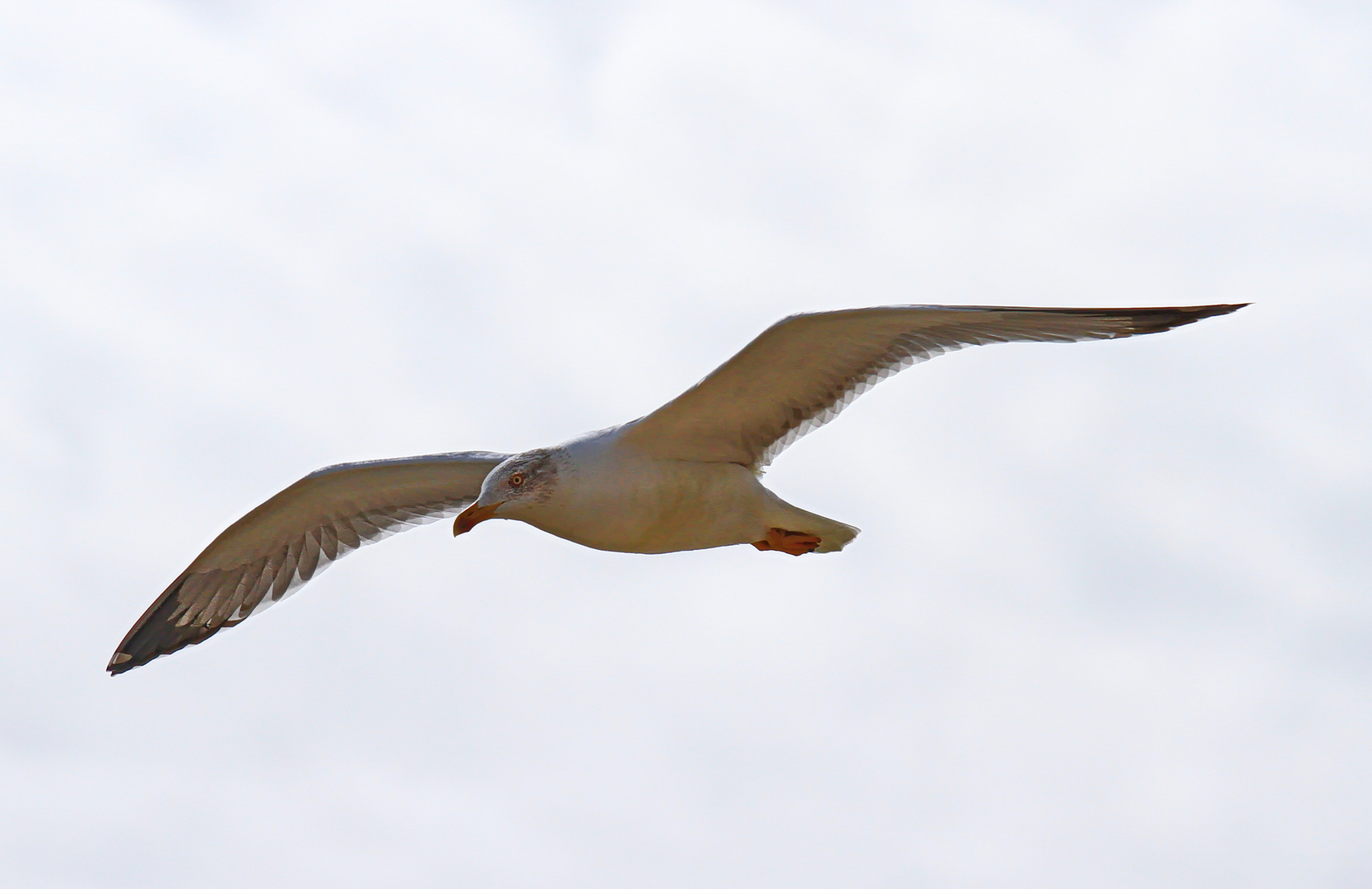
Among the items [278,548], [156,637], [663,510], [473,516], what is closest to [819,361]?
[663,510]

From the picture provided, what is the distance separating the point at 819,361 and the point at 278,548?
15.6 ft

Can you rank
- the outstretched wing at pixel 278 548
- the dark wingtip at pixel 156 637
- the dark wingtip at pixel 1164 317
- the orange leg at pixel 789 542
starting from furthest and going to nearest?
the dark wingtip at pixel 156 637, the outstretched wing at pixel 278 548, the orange leg at pixel 789 542, the dark wingtip at pixel 1164 317

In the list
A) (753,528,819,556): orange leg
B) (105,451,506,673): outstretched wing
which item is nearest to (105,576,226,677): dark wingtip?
(105,451,506,673): outstretched wing

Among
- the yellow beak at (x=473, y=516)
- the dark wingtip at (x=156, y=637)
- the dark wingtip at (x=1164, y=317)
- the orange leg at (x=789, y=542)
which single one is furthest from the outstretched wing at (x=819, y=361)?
the dark wingtip at (x=156, y=637)

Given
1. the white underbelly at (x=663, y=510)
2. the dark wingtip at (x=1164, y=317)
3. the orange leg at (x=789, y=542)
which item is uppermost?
the dark wingtip at (x=1164, y=317)

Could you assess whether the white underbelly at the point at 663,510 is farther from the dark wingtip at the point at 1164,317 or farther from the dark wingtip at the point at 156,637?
the dark wingtip at the point at 156,637

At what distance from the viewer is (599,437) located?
10117 millimetres

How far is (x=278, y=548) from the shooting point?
12.4 metres

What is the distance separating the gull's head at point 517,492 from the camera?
32.1 ft

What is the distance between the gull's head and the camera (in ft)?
32.1

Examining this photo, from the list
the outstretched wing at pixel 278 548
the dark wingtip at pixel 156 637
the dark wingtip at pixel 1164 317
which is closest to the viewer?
the dark wingtip at pixel 1164 317

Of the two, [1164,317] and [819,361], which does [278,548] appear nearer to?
A: [819,361]

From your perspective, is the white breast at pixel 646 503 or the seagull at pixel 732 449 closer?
the seagull at pixel 732 449

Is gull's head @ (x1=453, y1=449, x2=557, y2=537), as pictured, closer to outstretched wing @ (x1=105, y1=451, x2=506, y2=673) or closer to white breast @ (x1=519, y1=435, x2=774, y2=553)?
white breast @ (x1=519, y1=435, x2=774, y2=553)
